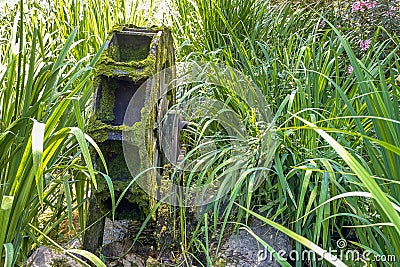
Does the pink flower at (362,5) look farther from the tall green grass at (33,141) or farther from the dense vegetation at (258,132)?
the tall green grass at (33,141)

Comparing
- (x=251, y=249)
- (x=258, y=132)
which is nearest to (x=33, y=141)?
(x=251, y=249)

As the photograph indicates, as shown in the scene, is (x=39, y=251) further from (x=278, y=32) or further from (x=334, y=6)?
(x=334, y=6)

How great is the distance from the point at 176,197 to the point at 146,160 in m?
0.38

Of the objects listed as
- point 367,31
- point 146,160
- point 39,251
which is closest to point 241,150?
point 146,160

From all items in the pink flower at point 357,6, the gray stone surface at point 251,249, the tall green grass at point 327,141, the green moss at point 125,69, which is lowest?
the gray stone surface at point 251,249

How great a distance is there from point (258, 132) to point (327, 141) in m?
1.75

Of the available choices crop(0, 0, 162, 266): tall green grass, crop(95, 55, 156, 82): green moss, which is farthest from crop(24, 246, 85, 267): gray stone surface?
crop(95, 55, 156, 82): green moss

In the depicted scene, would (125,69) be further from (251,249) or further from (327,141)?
(327,141)

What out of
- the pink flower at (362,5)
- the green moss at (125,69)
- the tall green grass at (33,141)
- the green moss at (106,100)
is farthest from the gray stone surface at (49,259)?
the pink flower at (362,5)

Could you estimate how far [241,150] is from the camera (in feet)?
9.34

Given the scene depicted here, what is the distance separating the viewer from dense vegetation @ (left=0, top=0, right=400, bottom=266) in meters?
1.72

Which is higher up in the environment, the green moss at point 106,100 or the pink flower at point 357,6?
the pink flower at point 357,6

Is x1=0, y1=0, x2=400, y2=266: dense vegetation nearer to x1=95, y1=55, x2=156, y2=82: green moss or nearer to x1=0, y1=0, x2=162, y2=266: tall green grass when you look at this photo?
x1=0, y1=0, x2=162, y2=266: tall green grass

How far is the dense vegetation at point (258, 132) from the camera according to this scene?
5.65 ft
